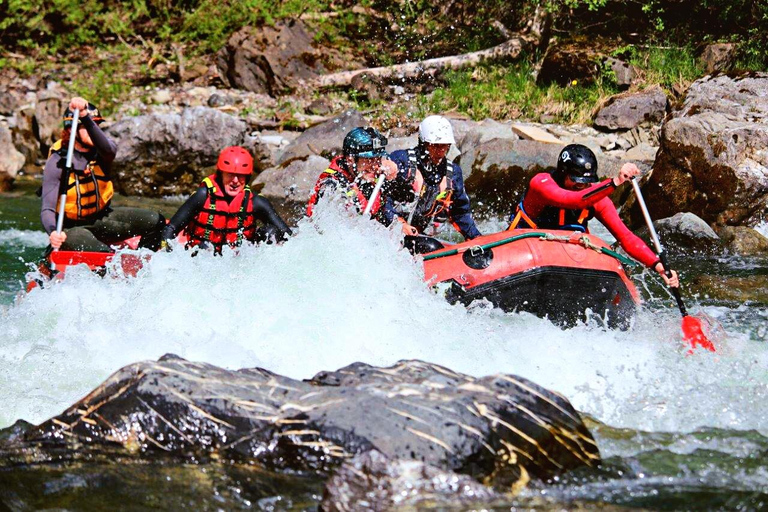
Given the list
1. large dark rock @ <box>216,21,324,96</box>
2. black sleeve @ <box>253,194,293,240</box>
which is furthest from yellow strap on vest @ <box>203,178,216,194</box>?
large dark rock @ <box>216,21,324,96</box>

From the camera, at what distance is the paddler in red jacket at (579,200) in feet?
21.9

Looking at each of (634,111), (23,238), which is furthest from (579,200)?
(23,238)

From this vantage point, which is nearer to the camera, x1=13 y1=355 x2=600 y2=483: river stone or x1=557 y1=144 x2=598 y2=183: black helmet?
x1=13 y1=355 x2=600 y2=483: river stone

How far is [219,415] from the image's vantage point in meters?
4.32

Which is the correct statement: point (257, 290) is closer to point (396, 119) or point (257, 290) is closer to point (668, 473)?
point (668, 473)

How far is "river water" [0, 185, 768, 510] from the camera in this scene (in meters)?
4.95

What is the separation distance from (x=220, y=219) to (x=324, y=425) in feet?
10.5

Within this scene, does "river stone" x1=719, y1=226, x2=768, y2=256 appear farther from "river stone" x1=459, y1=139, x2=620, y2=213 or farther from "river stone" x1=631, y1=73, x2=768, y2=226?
"river stone" x1=459, y1=139, x2=620, y2=213

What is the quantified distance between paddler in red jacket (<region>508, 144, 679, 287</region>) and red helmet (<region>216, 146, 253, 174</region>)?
2239 millimetres

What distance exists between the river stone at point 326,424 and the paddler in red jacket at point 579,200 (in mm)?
2573

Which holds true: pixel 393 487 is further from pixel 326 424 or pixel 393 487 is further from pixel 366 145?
pixel 366 145

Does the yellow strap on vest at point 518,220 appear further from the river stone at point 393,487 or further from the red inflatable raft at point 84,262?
the river stone at point 393,487

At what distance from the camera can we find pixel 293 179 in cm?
1184

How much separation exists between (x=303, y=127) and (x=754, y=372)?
942 cm
